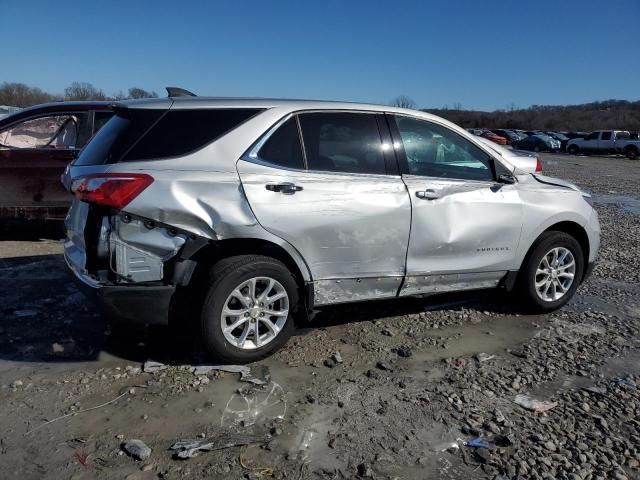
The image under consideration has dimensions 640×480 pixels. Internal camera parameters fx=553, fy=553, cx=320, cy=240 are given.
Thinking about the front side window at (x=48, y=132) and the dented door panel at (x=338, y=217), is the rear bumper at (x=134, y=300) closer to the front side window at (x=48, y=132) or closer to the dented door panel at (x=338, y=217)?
the dented door panel at (x=338, y=217)

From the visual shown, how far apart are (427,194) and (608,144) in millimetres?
42674

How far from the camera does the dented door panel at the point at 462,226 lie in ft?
14.0

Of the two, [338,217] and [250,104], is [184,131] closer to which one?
[250,104]

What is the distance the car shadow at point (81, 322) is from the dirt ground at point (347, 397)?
2 centimetres

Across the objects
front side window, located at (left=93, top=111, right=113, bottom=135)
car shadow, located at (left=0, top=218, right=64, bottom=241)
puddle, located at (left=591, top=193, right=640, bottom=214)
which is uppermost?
front side window, located at (left=93, top=111, right=113, bottom=135)

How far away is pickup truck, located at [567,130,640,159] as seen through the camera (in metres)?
39.2

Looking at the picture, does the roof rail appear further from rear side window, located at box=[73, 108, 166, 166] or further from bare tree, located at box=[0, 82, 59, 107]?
bare tree, located at box=[0, 82, 59, 107]

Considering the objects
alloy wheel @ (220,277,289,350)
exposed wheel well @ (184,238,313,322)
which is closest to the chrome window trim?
exposed wheel well @ (184,238,313,322)

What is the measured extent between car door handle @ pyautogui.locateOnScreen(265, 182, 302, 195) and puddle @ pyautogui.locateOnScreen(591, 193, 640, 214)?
34.7 feet

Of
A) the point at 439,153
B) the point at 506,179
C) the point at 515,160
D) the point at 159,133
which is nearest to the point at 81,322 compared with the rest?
the point at 159,133

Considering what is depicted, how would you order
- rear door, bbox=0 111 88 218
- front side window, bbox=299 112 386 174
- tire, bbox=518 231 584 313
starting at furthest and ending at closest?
rear door, bbox=0 111 88 218
tire, bbox=518 231 584 313
front side window, bbox=299 112 386 174

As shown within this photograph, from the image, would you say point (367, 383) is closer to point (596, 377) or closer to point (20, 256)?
point (596, 377)

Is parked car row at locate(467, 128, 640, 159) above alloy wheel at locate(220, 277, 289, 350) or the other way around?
above

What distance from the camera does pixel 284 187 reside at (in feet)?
12.4
